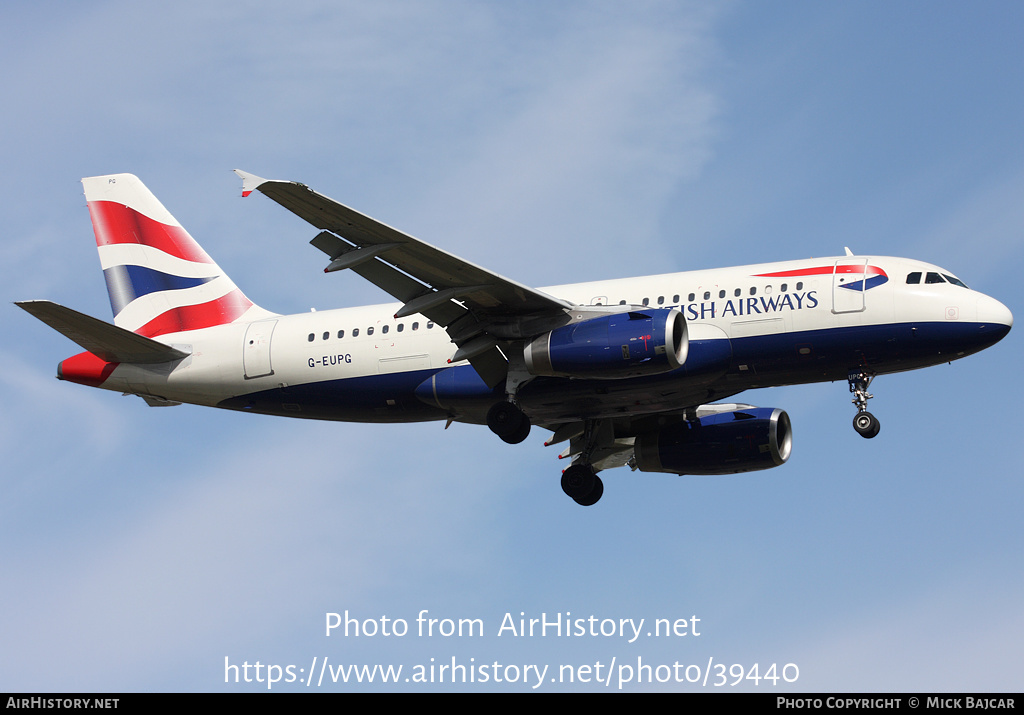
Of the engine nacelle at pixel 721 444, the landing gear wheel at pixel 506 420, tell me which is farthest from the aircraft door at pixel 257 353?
the engine nacelle at pixel 721 444

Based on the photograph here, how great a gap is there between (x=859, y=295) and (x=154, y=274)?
64.3 feet

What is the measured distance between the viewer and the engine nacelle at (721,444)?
33406 mm

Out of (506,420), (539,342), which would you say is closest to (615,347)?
(539,342)

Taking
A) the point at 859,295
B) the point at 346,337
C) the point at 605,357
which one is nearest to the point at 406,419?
the point at 346,337

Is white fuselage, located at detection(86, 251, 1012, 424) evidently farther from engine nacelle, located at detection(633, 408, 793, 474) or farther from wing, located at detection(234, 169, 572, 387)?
engine nacelle, located at detection(633, 408, 793, 474)

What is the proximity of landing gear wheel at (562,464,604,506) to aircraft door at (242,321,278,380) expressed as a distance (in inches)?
337

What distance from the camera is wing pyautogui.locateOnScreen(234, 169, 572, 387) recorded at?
84.8 feet

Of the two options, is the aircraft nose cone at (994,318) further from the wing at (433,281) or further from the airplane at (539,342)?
the wing at (433,281)

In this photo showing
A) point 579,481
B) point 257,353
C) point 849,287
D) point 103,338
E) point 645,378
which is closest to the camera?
point 849,287

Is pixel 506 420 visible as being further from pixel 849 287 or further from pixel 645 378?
pixel 849 287

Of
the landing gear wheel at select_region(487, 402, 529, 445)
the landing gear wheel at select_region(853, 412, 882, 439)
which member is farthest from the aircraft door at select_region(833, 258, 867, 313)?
the landing gear wheel at select_region(487, 402, 529, 445)

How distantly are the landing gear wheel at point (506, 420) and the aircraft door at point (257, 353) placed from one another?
6.49 metres

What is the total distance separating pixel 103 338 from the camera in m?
32.1

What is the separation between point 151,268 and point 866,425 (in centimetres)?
2029
